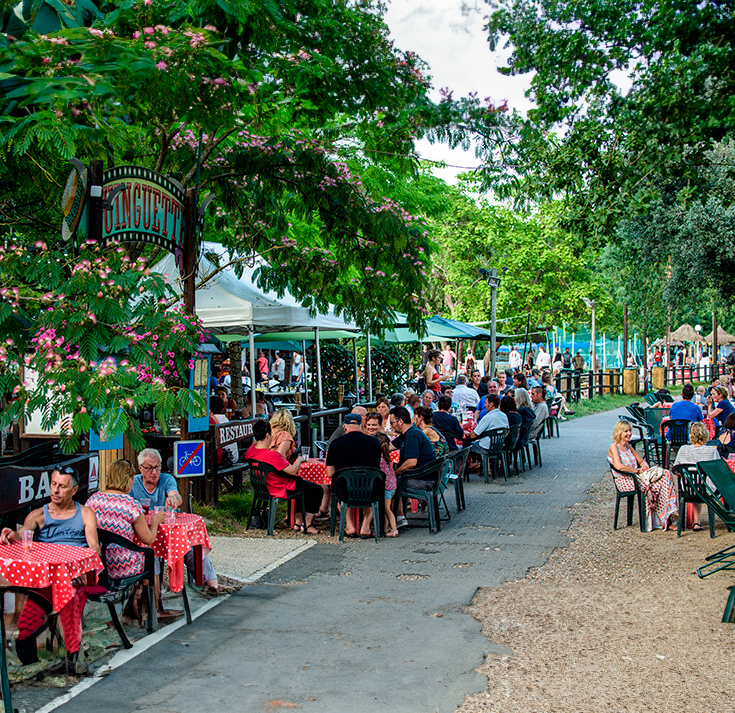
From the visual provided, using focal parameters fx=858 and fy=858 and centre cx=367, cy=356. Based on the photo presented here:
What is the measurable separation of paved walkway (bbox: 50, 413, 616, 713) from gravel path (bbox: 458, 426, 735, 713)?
0.76ft

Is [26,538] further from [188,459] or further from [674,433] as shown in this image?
[674,433]

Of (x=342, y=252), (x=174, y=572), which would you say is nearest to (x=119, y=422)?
(x=174, y=572)

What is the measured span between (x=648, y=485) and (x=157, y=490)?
18.0 feet

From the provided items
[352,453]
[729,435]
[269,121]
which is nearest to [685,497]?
[729,435]

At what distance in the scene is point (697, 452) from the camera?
9.21 m

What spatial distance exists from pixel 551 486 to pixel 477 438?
1317 mm

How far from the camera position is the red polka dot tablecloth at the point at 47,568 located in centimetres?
507

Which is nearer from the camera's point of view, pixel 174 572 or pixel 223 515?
pixel 174 572

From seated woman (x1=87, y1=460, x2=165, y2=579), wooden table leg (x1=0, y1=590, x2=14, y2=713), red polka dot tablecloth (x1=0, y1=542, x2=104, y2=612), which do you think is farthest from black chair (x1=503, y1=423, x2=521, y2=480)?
wooden table leg (x1=0, y1=590, x2=14, y2=713)

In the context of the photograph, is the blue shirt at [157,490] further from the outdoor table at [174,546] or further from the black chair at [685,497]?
the black chair at [685,497]

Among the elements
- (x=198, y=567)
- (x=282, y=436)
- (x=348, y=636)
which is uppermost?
(x=282, y=436)

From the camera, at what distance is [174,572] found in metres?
6.29

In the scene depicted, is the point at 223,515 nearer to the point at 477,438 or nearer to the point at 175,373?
the point at 175,373

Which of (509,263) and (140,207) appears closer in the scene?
(140,207)
